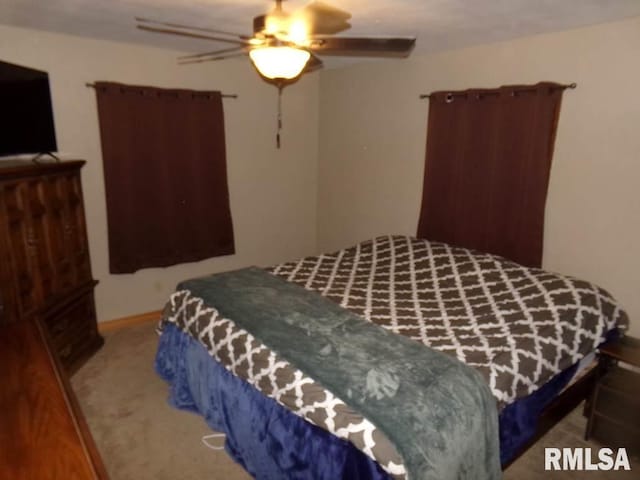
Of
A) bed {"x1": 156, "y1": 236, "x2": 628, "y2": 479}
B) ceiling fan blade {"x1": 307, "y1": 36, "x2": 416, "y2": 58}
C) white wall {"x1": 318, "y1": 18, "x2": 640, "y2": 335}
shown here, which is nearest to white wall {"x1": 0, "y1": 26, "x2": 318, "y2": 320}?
white wall {"x1": 318, "y1": 18, "x2": 640, "y2": 335}

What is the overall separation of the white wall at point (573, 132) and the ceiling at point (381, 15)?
0.60 ft

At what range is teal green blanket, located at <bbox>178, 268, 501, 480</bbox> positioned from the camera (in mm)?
1631

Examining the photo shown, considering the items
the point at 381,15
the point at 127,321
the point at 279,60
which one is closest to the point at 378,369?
the point at 279,60

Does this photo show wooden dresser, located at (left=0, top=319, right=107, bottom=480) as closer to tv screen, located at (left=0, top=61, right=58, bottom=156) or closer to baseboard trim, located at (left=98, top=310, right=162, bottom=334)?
tv screen, located at (left=0, top=61, right=58, bottom=156)

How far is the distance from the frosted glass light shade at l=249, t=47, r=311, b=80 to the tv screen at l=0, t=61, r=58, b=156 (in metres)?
1.83

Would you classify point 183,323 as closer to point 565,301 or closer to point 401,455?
point 401,455

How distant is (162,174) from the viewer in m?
3.95

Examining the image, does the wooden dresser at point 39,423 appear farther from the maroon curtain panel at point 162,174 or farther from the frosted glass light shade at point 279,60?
the maroon curtain panel at point 162,174

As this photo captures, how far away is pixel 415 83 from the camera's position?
13.0ft

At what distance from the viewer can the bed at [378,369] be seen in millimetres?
1806

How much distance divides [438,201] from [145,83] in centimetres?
276

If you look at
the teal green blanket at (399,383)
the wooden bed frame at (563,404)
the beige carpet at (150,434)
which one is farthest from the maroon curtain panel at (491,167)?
the teal green blanket at (399,383)

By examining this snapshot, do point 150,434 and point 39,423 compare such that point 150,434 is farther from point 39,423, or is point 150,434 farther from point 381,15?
point 381,15

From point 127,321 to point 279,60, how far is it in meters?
3.04
